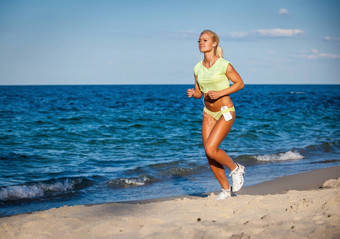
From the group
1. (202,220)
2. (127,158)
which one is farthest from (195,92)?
(127,158)

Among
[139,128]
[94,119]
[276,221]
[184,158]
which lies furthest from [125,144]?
[276,221]

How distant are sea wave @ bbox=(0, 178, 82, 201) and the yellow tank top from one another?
4.13m

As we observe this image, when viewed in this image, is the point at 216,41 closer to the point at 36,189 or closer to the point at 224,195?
the point at 224,195

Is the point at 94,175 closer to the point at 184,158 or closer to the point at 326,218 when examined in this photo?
the point at 184,158

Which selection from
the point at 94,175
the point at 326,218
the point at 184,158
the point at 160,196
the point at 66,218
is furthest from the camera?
the point at 184,158

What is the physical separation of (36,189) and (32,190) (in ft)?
0.27

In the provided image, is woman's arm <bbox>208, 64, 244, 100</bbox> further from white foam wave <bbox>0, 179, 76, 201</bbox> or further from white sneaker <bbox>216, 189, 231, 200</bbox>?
white foam wave <bbox>0, 179, 76, 201</bbox>

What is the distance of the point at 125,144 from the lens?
1316cm

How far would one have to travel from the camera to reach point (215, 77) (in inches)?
192

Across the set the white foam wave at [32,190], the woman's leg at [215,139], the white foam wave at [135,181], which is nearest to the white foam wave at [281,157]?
the white foam wave at [135,181]

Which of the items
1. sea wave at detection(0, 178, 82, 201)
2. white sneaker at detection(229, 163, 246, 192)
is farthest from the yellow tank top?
sea wave at detection(0, 178, 82, 201)

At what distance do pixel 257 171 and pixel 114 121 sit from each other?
12.0m

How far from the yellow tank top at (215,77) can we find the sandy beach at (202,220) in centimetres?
152

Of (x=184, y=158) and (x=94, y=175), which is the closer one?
(x=94, y=175)
